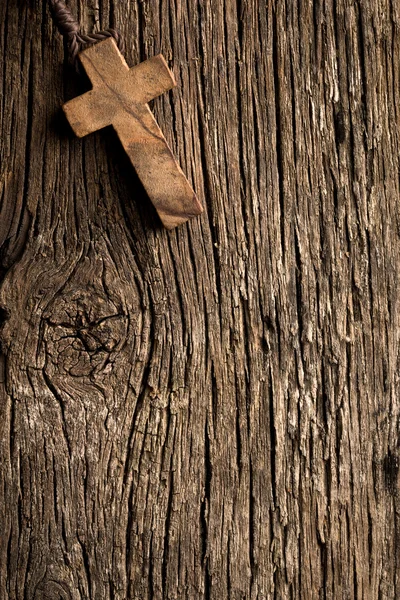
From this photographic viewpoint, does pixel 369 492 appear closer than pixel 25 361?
No

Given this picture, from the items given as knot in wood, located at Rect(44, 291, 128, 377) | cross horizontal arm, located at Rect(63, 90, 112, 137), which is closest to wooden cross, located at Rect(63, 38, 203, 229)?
cross horizontal arm, located at Rect(63, 90, 112, 137)

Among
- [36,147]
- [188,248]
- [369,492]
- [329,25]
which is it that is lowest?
[369,492]

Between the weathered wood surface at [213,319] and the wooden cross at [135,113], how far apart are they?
0.22 ft

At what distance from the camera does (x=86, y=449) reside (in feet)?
4.18

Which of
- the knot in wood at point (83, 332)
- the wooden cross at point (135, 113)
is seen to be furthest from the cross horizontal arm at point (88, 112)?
the knot in wood at point (83, 332)

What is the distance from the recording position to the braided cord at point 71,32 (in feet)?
3.86

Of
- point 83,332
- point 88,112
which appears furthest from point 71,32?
point 83,332

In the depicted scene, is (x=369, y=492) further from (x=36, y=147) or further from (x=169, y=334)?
(x=36, y=147)

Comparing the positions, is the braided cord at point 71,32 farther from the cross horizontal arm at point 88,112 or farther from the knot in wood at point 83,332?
the knot in wood at point 83,332

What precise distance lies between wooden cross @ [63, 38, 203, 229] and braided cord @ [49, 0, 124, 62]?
1.4 inches

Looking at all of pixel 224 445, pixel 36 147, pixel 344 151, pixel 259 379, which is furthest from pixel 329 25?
pixel 224 445

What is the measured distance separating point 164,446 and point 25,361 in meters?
0.36

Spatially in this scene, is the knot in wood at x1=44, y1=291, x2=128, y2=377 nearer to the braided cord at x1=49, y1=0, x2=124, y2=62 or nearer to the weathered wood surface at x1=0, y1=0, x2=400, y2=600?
the weathered wood surface at x1=0, y1=0, x2=400, y2=600

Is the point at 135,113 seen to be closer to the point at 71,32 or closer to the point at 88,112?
the point at 88,112
